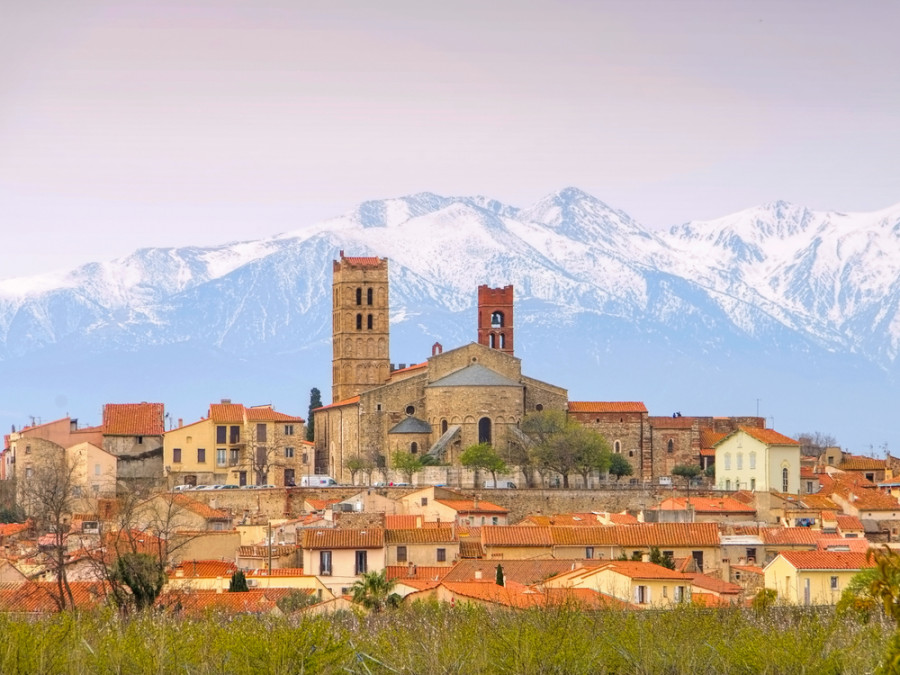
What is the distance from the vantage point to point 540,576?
185 feet

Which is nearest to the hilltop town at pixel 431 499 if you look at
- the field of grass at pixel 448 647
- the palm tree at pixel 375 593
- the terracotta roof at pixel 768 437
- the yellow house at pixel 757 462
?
the yellow house at pixel 757 462

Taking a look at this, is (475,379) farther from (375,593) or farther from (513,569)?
(375,593)

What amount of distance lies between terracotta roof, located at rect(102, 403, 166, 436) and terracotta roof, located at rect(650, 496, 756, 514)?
2618 cm

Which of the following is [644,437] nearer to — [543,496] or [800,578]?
[543,496]

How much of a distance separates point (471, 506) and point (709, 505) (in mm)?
9702

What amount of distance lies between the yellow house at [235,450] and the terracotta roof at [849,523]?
91.3 feet

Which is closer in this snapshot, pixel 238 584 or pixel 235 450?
pixel 238 584

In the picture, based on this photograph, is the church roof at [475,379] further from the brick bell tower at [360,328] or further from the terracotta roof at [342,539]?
the terracotta roof at [342,539]

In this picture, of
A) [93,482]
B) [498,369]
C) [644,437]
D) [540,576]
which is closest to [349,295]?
[498,369]

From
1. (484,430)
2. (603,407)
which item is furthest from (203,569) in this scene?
(603,407)

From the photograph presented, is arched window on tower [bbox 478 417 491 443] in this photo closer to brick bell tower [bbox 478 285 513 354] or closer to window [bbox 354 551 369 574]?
brick bell tower [bbox 478 285 513 354]

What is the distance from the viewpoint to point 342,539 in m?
60.4

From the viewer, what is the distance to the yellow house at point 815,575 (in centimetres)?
5497

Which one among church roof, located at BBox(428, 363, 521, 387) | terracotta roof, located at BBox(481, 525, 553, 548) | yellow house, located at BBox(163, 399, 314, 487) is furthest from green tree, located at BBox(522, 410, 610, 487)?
terracotta roof, located at BBox(481, 525, 553, 548)
